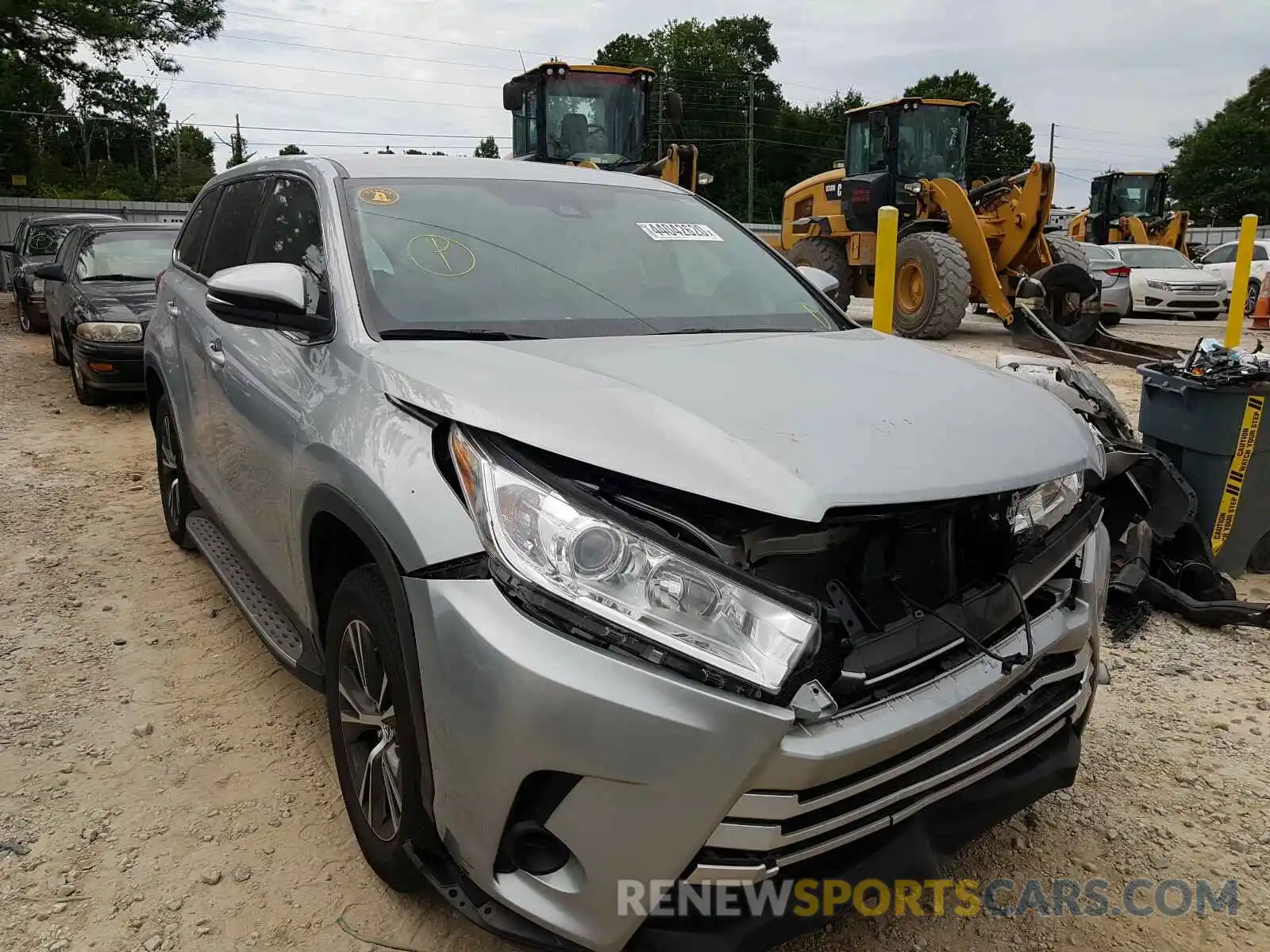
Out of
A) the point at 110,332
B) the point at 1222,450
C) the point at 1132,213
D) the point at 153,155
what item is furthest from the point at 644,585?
the point at 153,155

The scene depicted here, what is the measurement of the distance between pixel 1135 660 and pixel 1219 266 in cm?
1781

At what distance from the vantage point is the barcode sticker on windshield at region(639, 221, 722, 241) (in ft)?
10.5

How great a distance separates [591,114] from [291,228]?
1075 centimetres

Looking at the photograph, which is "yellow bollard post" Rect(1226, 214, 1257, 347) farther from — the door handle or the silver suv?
the door handle

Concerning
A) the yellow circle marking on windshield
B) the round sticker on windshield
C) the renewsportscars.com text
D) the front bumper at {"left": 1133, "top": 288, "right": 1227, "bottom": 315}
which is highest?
the round sticker on windshield

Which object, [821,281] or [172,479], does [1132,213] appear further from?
[172,479]

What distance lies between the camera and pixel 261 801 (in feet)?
8.89

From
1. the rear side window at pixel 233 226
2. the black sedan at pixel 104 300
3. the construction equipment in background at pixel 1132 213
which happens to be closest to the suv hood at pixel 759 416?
the rear side window at pixel 233 226

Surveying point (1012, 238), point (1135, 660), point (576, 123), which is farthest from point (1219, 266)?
point (1135, 660)

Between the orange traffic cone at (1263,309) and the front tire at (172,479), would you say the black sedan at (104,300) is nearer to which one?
the front tire at (172,479)

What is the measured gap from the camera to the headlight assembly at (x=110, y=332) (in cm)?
795

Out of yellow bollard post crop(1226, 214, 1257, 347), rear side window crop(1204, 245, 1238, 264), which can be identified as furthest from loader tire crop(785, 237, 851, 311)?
rear side window crop(1204, 245, 1238, 264)

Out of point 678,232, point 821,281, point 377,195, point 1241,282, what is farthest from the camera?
point 1241,282

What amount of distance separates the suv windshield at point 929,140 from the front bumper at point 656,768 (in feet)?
43.5
